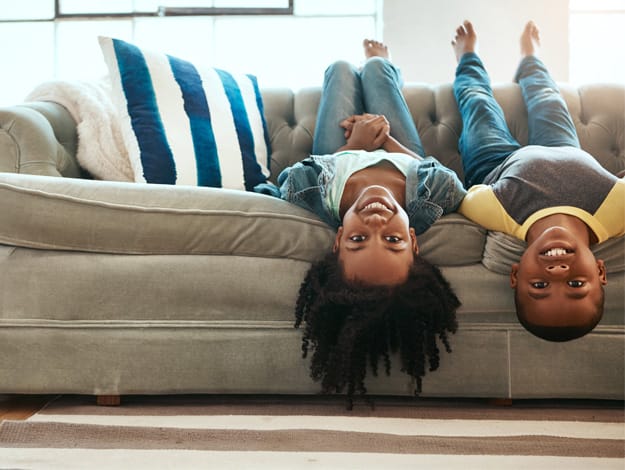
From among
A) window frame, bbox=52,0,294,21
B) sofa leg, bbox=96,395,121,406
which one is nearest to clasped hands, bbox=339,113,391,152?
sofa leg, bbox=96,395,121,406

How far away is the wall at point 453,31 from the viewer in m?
2.92

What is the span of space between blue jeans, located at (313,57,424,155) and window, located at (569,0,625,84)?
134 centimetres

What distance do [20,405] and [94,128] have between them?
31.8 inches

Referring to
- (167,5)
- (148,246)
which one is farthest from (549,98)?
(167,5)

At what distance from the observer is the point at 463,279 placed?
1416mm

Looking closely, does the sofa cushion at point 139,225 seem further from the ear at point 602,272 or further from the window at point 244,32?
the window at point 244,32

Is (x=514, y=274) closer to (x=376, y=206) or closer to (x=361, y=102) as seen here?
(x=376, y=206)

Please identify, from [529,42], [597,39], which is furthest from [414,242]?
[597,39]

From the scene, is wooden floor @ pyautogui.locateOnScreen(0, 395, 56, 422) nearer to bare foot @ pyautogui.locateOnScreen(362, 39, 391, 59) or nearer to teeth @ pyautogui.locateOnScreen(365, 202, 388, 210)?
teeth @ pyautogui.locateOnScreen(365, 202, 388, 210)

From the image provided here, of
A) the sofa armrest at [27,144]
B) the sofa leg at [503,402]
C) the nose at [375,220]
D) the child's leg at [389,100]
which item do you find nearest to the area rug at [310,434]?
the sofa leg at [503,402]

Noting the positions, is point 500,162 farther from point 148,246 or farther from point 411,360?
point 148,246

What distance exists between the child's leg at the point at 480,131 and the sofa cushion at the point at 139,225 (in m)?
0.68

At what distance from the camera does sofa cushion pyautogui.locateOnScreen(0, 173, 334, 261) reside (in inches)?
55.8

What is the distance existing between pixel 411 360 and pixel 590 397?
40cm
